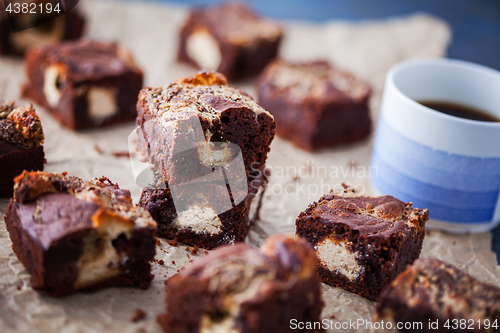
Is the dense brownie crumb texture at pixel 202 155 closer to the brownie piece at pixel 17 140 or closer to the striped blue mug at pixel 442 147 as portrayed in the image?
the brownie piece at pixel 17 140

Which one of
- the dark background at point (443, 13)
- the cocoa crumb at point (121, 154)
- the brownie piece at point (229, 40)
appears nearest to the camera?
the cocoa crumb at point (121, 154)

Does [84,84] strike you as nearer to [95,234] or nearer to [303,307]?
[95,234]

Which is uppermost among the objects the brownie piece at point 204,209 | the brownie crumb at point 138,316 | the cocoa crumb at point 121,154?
the brownie piece at point 204,209

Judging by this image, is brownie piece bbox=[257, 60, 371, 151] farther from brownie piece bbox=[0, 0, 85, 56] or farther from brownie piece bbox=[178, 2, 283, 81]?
brownie piece bbox=[0, 0, 85, 56]

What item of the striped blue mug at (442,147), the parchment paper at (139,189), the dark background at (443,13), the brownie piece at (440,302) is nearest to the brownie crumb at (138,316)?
the parchment paper at (139,189)

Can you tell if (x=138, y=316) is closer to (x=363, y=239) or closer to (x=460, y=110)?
(x=363, y=239)

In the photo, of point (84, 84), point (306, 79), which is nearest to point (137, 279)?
point (84, 84)

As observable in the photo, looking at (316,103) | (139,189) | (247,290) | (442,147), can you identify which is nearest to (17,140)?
(139,189)
